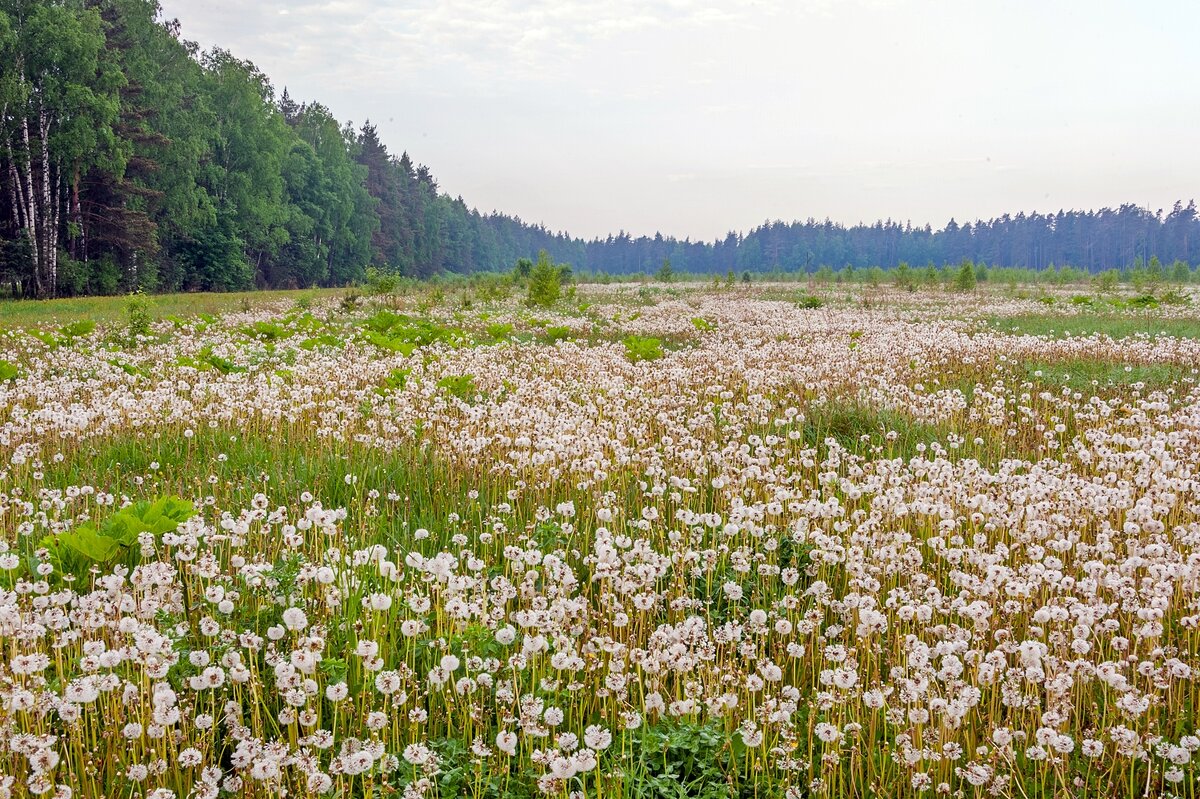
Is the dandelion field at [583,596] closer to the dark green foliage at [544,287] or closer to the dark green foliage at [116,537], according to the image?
the dark green foliage at [116,537]

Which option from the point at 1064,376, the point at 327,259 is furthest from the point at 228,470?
the point at 327,259

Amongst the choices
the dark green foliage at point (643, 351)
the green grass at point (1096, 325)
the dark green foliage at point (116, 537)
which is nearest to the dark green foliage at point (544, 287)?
the dark green foliage at point (643, 351)

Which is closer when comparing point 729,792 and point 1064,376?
point 729,792

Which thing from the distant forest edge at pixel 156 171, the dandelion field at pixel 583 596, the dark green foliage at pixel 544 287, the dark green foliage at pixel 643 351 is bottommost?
the dandelion field at pixel 583 596

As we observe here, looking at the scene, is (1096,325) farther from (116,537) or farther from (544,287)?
(116,537)

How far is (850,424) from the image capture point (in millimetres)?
8133

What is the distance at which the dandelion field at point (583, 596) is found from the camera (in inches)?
107

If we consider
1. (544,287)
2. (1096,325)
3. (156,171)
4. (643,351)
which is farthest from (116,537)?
(156,171)

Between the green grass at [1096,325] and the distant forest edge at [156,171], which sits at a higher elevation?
the distant forest edge at [156,171]

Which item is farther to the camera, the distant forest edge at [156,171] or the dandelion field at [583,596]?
the distant forest edge at [156,171]

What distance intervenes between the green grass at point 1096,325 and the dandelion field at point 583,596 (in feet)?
24.4

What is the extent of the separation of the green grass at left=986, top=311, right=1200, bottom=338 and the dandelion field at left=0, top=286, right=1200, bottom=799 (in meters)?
7.43

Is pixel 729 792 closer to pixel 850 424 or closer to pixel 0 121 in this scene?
pixel 850 424

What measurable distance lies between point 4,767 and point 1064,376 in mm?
11648
